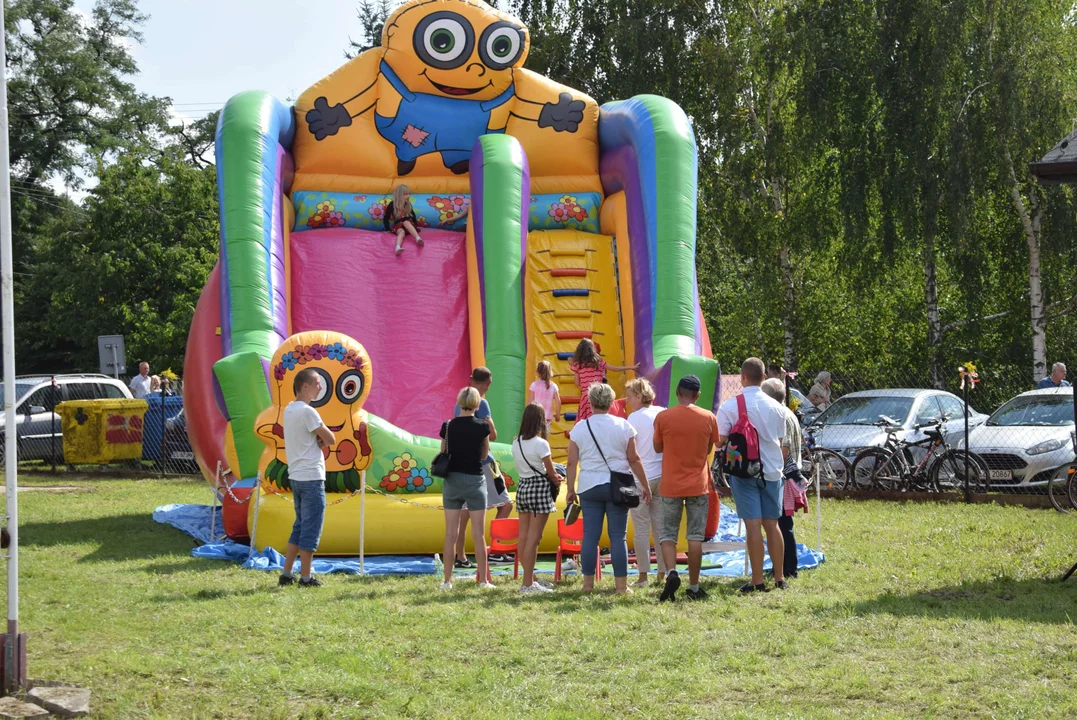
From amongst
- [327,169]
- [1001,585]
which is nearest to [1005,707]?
[1001,585]

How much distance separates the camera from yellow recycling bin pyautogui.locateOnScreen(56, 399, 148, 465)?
65.2ft

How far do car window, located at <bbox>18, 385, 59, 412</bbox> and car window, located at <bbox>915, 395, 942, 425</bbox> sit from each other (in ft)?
45.6

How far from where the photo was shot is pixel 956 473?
15.0m

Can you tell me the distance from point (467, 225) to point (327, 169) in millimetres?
1783

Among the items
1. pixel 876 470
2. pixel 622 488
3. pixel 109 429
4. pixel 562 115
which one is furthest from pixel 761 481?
pixel 109 429

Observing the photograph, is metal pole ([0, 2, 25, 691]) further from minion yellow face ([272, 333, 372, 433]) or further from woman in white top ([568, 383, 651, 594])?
minion yellow face ([272, 333, 372, 433])

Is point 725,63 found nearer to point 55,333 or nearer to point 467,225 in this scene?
point 467,225

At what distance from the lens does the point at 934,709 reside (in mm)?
5402

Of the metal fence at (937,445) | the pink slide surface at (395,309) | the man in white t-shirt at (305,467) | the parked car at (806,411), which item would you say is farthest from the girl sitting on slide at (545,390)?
the parked car at (806,411)

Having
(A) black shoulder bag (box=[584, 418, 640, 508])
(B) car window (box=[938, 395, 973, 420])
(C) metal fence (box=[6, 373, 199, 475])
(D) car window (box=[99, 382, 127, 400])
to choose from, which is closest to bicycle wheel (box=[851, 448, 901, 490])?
(B) car window (box=[938, 395, 973, 420])

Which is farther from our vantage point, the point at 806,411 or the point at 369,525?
the point at 806,411

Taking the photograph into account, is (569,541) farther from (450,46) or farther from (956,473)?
(956,473)

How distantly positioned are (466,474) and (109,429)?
12654mm

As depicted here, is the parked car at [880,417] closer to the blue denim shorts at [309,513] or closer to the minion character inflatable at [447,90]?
the minion character inflatable at [447,90]
